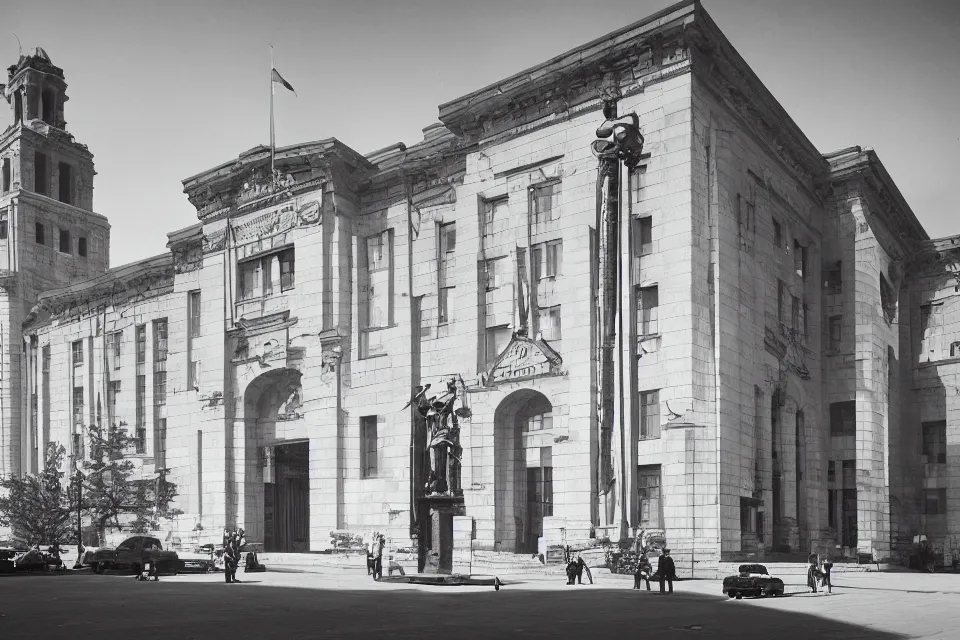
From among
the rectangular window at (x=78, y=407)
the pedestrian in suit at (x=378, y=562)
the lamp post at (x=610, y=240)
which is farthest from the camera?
the rectangular window at (x=78, y=407)

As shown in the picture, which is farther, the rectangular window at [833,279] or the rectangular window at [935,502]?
the rectangular window at [935,502]

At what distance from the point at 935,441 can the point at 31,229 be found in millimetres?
56075

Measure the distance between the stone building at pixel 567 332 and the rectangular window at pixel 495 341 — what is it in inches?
4.0

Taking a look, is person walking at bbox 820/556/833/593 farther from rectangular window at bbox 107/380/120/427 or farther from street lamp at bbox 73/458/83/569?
rectangular window at bbox 107/380/120/427

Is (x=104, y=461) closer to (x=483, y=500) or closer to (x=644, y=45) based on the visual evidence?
(x=483, y=500)

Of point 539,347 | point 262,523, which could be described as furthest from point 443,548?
point 262,523

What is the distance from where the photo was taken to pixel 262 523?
5303cm

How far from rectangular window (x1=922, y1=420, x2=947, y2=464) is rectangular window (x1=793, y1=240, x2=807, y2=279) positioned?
10356 millimetres

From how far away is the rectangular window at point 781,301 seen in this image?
46.6 m

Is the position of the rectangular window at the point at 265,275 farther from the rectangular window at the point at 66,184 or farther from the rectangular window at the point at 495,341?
the rectangular window at the point at 66,184

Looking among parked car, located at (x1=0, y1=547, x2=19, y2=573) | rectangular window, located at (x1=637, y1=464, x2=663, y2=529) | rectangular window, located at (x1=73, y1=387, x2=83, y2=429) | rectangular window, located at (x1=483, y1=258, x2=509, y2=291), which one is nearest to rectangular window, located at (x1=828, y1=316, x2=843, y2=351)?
rectangular window, located at (x1=637, y1=464, x2=663, y2=529)

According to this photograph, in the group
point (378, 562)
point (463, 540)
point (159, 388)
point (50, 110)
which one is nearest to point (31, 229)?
point (50, 110)

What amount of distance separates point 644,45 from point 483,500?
18.2 meters

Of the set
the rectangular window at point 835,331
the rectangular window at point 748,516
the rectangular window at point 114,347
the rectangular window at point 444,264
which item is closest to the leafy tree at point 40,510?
the rectangular window at point 114,347
